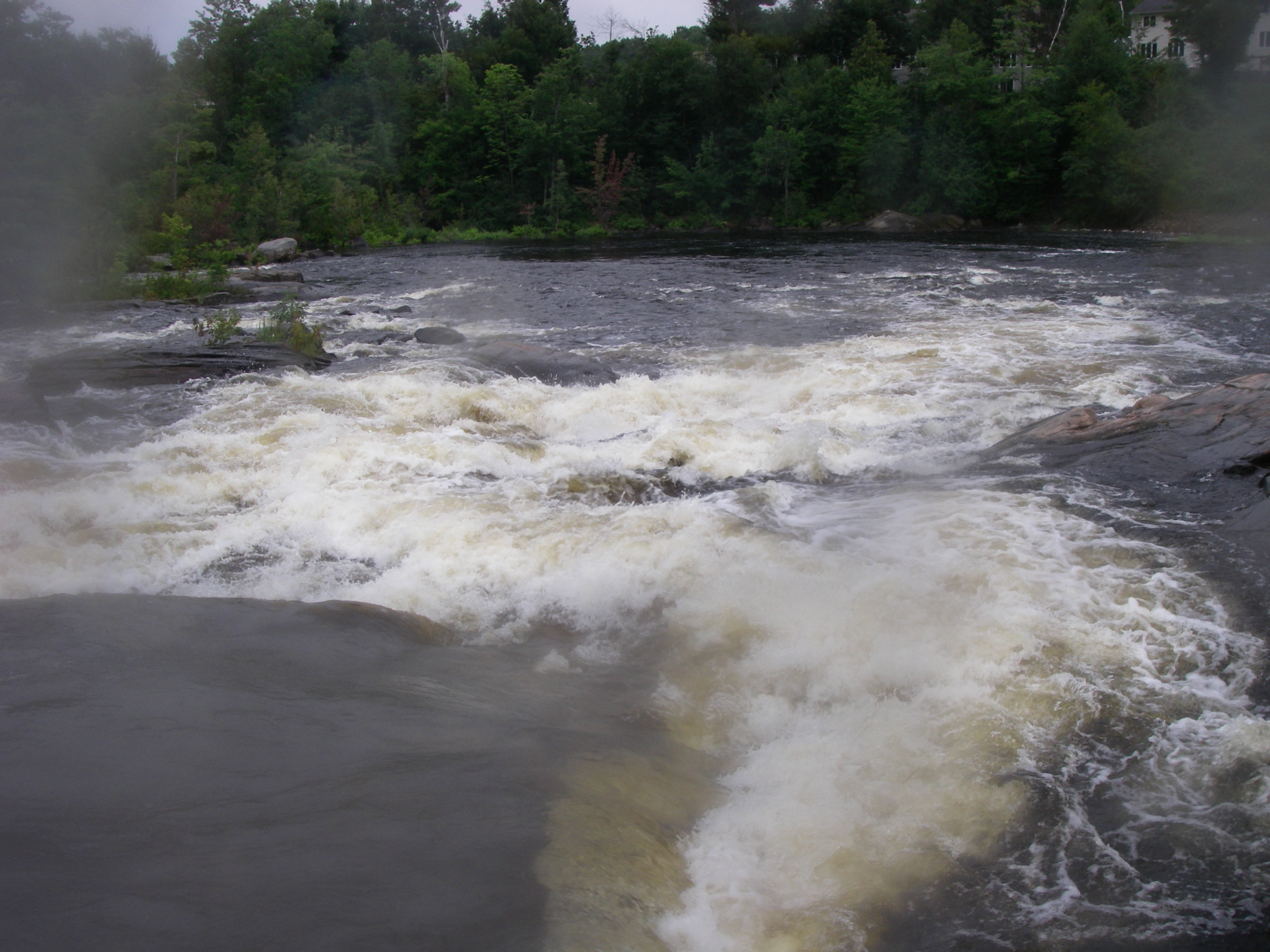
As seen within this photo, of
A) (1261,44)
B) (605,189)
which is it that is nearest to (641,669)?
(605,189)

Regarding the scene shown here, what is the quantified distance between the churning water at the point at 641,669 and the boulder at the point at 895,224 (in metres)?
24.9

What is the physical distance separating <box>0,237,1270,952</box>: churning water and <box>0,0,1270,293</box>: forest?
17.6 meters

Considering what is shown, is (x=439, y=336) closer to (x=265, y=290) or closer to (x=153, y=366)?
(x=153, y=366)

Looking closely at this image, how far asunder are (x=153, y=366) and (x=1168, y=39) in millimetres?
54240

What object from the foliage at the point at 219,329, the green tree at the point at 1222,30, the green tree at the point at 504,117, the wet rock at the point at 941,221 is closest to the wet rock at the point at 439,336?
the foliage at the point at 219,329

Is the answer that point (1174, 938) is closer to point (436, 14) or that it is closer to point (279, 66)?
point (279, 66)

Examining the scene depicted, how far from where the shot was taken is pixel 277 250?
84.3ft

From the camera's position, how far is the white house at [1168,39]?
127 ft

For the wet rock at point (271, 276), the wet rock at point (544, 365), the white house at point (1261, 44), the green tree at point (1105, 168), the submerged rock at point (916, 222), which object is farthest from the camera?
the white house at point (1261, 44)

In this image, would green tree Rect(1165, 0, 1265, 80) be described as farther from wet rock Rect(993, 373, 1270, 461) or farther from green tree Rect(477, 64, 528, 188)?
wet rock Rect(993, 373, 1270, 461)

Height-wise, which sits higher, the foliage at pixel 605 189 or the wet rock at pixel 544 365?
the foliage at pixel 605 189

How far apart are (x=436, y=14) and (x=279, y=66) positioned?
17.5 meters

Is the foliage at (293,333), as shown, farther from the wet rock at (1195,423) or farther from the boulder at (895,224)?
the boulder at (895,224)

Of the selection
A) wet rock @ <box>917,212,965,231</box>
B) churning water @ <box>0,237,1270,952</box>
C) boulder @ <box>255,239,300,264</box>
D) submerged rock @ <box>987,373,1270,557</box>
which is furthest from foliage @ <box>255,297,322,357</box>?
wet rock @ <box>917,212,965,231</box>
